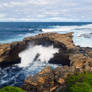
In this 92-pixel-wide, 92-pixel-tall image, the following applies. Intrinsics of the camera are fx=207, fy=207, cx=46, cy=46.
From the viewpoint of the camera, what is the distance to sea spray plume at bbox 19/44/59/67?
38.2 m

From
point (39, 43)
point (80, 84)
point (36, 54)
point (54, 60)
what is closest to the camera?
point (80, 84)

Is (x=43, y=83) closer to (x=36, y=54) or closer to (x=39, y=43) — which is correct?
(x=36, y=54)

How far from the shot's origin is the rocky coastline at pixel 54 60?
910 inches

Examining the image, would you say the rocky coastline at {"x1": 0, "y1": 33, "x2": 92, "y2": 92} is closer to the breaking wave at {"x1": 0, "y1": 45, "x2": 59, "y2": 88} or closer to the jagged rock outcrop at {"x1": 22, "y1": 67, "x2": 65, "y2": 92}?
the jagged rock outcrop at {"x1": 22, "y1": 67, "x2": 65, "y2": 92}

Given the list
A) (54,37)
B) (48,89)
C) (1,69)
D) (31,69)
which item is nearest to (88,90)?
(48,89)

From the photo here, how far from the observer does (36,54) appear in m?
40.0

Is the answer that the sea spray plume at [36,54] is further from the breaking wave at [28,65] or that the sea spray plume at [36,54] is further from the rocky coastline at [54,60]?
the rocky coastline at [54,60]

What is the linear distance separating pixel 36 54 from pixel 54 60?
438cm

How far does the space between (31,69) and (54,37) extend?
9.55 m

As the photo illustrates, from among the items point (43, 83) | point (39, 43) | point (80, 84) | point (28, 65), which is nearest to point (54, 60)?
point (28, 65)

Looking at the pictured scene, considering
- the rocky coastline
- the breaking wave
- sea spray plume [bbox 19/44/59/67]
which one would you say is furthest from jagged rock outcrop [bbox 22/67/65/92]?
sea spray plume [bbox 19/44/59/67]

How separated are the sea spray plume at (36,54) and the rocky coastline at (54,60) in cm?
71

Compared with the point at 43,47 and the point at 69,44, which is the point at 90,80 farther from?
the point at 43,47

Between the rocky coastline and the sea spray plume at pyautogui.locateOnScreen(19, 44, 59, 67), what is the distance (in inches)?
28.1
